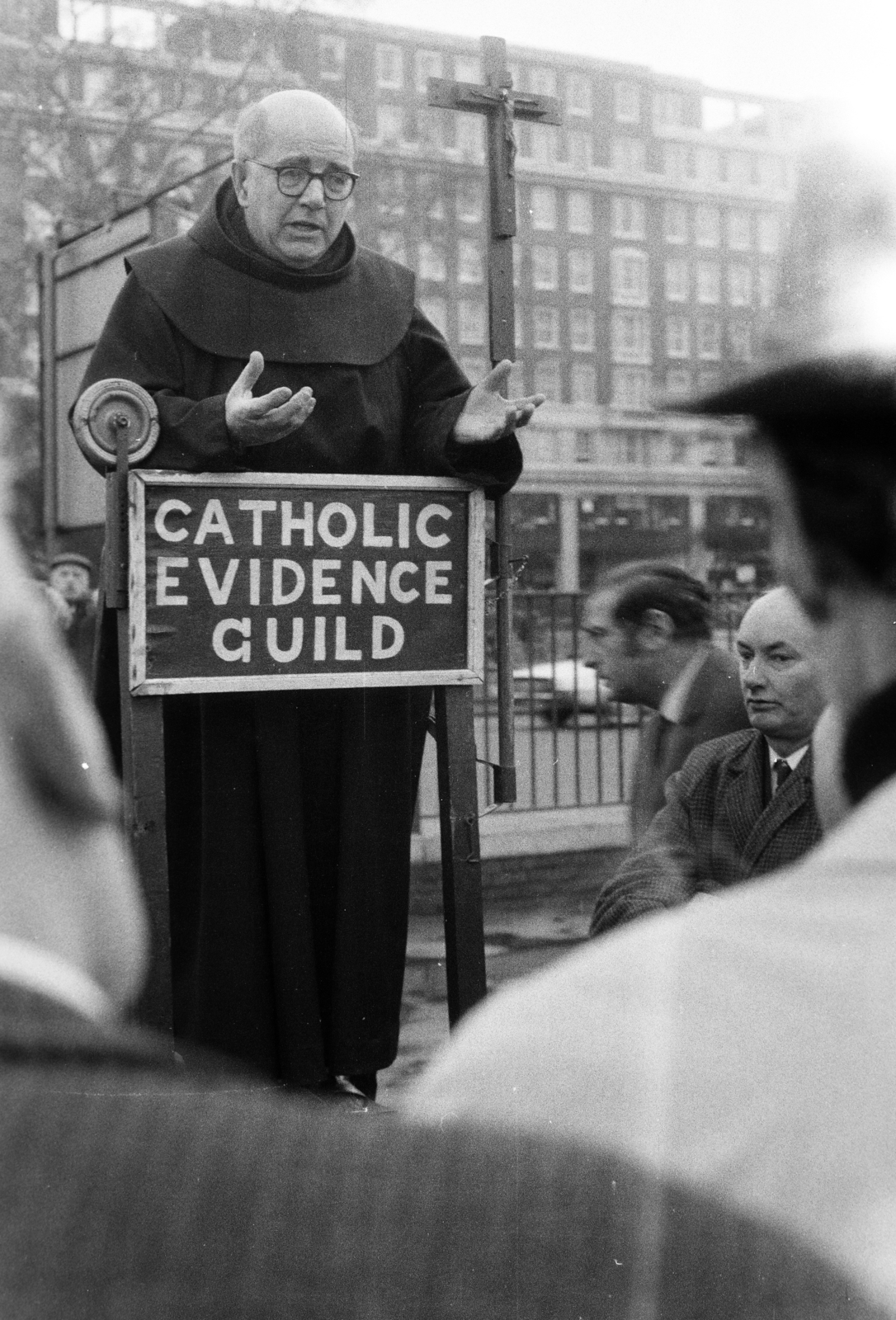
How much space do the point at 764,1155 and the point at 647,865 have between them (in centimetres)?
114

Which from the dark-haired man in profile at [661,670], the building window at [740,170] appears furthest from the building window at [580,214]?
the dark-haired man in profile at [661,670]

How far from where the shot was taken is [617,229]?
4.50 ft

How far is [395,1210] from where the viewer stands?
0.63 meters

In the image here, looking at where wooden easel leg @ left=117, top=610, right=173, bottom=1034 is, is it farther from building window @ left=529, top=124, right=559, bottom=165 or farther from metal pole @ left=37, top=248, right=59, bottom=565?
building window @ left=529, top=124, right=559, bottom=165

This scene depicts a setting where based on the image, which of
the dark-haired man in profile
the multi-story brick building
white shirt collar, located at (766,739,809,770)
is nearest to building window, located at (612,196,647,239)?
the multi-story brick building

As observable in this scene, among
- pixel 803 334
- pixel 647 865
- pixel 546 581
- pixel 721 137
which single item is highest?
pixel 721 137

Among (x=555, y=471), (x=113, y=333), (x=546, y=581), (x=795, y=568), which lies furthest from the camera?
(x=113, y=333)

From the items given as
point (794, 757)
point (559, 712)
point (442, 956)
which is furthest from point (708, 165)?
point (559, 712)

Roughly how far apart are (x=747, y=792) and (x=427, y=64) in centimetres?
81

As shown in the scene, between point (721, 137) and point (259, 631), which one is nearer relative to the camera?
point (721, 137)

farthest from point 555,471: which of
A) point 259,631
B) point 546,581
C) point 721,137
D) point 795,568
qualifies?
point 795,568

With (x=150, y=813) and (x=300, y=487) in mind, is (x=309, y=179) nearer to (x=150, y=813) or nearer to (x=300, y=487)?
(x=300, y=487)

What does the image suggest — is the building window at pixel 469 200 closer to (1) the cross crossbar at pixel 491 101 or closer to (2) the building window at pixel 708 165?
(1) the cross crossbar at pixel 491 101

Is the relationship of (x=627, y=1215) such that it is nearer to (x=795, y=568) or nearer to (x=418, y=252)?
(x=795, y=568)
